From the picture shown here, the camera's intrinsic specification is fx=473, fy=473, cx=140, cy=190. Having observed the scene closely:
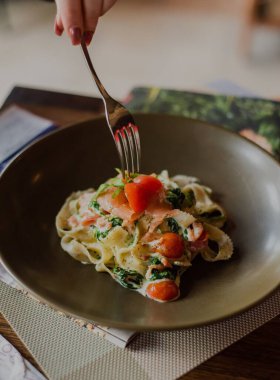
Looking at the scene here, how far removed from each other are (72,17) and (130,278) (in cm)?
99

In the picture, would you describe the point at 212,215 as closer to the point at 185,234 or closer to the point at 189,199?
the point at 189,199

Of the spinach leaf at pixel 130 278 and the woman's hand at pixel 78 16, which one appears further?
the woman's hand at pixel 78 16

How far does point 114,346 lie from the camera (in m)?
1.55

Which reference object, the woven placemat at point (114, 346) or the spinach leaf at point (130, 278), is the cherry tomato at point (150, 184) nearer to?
the spinach leaf at point (130, 278)

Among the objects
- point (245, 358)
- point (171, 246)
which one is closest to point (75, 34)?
point (171, 246)

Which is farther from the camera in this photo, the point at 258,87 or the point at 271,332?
the point at 258,87

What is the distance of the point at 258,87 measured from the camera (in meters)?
4.93

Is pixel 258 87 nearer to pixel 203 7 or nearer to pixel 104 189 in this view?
pixel 203 7

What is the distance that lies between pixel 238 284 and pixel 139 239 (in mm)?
385

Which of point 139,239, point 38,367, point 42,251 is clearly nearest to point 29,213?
point 42,251

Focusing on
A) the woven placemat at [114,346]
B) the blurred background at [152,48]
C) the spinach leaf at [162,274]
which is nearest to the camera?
A: the woven placemat at [114,346]

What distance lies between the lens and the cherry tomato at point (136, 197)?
1.74 m

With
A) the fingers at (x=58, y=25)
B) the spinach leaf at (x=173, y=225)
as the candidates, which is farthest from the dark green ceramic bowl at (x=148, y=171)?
the fingers at (x=58, y=25)

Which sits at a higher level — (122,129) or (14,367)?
(122,129)
